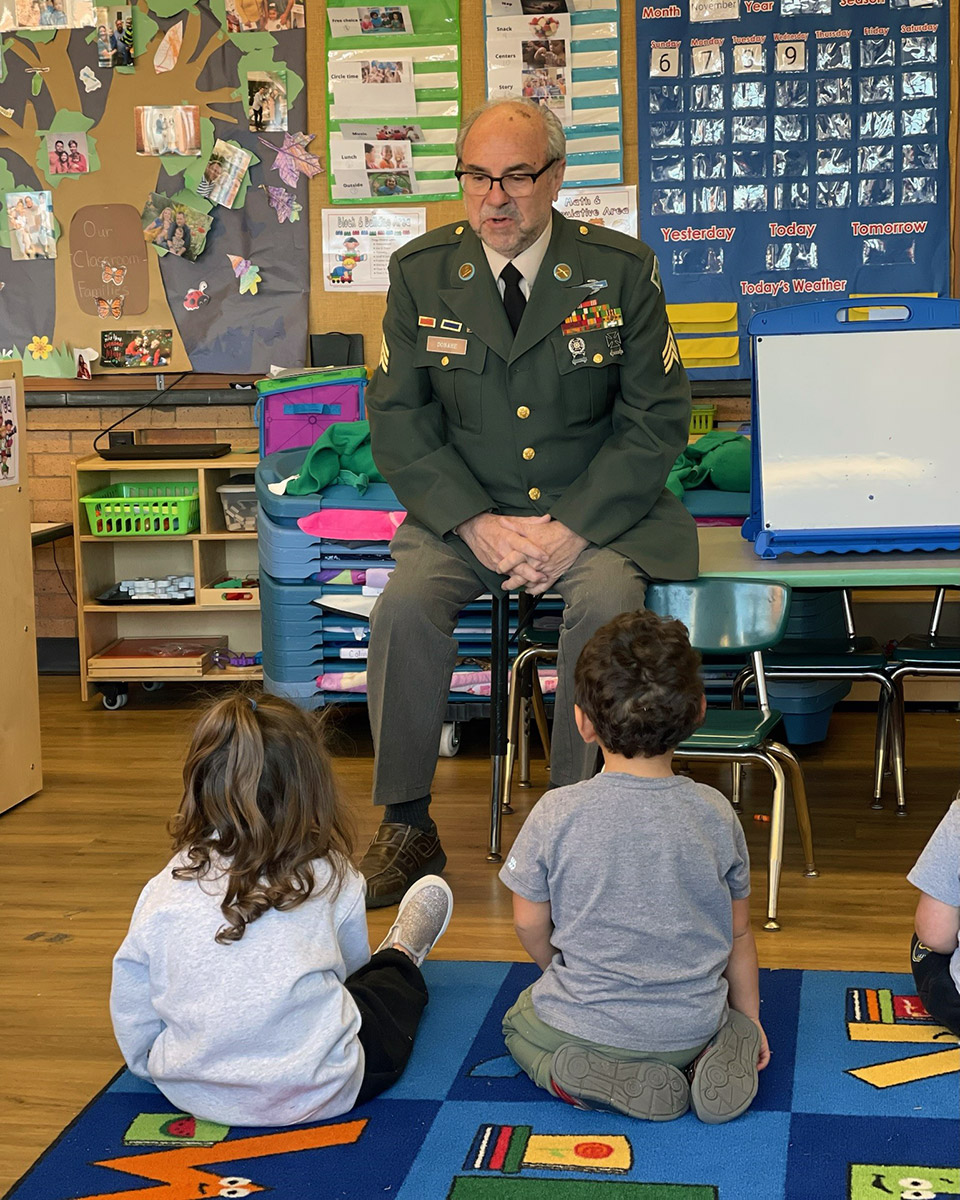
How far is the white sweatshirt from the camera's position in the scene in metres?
1.79

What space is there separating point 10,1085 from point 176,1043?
1.14ft

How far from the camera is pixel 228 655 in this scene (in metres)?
4.51

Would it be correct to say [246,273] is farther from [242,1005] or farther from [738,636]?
[242,1005]

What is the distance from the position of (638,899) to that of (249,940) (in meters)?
0.48

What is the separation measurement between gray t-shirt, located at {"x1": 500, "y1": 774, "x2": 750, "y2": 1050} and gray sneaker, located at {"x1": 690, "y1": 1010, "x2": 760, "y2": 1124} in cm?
2

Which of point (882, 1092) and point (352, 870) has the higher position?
point (352, 870)

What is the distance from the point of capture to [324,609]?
12.5ft

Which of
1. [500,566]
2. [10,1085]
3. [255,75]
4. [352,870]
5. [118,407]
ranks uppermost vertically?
[255,75]

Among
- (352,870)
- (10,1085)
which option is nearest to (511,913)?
(352,870)

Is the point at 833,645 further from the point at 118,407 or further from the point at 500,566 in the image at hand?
the point at 118,407

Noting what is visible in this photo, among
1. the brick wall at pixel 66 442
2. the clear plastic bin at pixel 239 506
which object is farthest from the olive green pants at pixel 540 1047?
the brick wall at pixel 66 442

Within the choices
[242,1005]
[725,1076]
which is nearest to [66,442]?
[242,1005]

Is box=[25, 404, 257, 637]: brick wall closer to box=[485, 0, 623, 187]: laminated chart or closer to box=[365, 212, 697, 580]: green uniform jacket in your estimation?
box=[485, 0, 623, 187]: laminated chart

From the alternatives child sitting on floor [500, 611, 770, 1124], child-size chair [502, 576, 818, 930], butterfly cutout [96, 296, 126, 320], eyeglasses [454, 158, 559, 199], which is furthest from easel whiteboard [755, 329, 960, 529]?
butterfly cutout [96, 296, 126, 320]
